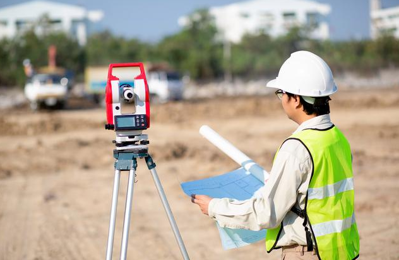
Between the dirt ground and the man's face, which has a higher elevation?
the man's face

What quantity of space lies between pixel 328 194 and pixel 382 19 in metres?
55.6

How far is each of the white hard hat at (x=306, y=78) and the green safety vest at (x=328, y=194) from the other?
0.54ft

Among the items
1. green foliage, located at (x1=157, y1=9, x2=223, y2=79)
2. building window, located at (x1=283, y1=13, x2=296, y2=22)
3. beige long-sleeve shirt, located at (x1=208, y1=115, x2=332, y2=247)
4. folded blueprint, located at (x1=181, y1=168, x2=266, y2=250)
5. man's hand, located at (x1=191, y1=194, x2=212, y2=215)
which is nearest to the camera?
beige long-sleeve shirt, located at (x1=208, y1=115, x2=332, y2=247)

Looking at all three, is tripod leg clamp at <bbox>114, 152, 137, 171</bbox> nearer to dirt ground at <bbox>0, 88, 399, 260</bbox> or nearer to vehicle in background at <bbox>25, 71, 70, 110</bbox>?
dirt ground at <bbox>0, 88, 399, 260</bbox>

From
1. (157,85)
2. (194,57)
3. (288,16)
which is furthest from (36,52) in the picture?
(288,16)

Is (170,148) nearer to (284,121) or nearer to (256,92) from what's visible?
(284,121)

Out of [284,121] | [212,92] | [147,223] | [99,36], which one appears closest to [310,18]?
[99,36]

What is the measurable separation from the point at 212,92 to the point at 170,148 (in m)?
23.6

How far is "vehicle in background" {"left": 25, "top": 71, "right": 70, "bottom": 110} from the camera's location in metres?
22.2

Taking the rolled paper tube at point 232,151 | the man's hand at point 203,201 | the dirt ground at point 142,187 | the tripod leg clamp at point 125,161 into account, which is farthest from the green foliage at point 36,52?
the man's hand at point 203,201

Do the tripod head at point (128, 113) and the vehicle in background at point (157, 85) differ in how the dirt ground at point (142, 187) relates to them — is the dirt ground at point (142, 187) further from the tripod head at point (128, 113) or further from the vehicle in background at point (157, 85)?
the vehicle in background at point (157, 85)

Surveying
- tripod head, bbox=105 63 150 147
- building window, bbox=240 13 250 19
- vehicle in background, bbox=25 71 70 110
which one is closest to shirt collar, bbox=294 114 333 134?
tripod head, bbox=105 63 150 147

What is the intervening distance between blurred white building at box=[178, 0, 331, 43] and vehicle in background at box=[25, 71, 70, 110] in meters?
51.9

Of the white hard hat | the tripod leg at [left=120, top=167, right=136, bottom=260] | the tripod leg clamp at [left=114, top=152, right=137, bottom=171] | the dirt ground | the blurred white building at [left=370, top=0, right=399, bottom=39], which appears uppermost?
the blurred white building at [left=370, top=0, right=399, bottom=39]
